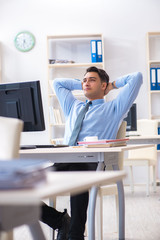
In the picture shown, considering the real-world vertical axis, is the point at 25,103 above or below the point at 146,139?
above

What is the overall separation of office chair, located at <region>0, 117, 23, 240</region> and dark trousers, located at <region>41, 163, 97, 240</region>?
1.00 metres

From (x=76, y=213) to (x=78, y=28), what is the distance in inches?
163

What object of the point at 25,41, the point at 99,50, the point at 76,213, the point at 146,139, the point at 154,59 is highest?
the point at 25,41

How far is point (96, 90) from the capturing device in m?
2.87

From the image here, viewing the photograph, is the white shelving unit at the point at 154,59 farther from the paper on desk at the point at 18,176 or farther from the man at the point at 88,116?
the paper on desk at the point at 18,176

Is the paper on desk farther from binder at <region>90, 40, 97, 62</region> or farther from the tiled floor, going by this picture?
binder at <region>90, 40, 97, 62</region>

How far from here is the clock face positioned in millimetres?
5898

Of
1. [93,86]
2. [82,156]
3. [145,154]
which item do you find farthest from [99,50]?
[82,156]

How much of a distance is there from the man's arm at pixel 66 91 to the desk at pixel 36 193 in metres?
2.00

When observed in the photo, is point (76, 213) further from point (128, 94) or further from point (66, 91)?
point (66, 91)

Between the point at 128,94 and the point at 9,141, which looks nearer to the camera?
the point at 9,141

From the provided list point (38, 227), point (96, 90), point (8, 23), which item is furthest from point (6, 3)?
point (38, 227)

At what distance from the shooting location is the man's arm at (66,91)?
9.75 ft

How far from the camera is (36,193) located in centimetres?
77
